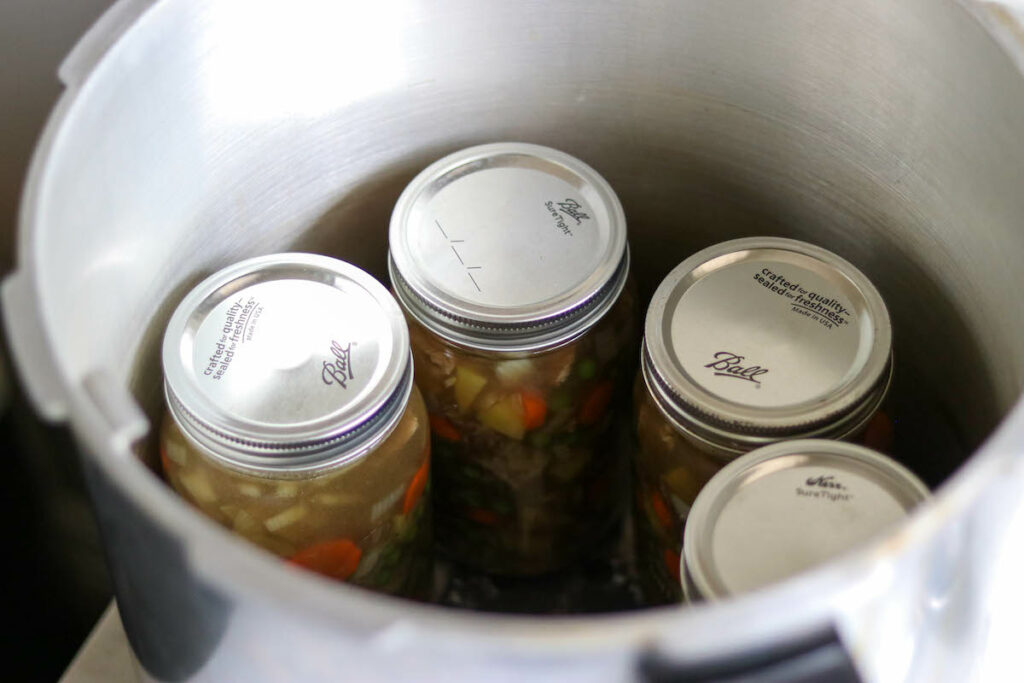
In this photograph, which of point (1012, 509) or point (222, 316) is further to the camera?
point (222, 316)

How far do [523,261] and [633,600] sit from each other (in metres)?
0.23

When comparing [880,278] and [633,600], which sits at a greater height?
[880,278]

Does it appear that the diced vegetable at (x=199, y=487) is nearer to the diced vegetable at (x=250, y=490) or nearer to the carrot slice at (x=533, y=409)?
the diced vegetable at (x=250, y=490)

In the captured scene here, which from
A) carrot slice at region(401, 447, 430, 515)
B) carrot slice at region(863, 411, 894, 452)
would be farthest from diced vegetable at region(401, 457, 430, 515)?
carrot slice at region(863, 411, 894, 452)

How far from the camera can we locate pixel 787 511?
45 centimetres

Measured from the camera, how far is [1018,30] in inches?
17.8

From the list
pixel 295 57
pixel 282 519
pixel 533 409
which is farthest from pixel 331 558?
pixel 295 57

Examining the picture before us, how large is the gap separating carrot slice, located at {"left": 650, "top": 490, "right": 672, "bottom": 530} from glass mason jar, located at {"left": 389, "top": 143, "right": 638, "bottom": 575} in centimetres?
6

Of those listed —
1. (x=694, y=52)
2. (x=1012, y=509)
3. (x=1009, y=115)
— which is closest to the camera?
(x=1012, y=509)

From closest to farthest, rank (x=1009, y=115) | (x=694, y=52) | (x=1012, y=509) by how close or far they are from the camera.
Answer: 1. (x=1012, y=509)
2. (x=1009, y=115)
3. (x=694, y=52)

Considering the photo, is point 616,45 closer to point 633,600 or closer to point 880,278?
point 880,278

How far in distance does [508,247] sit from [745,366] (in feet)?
0.44

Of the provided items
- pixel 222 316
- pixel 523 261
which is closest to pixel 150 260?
pixel 222 316

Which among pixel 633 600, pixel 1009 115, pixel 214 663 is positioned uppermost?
pixel 1009 115
